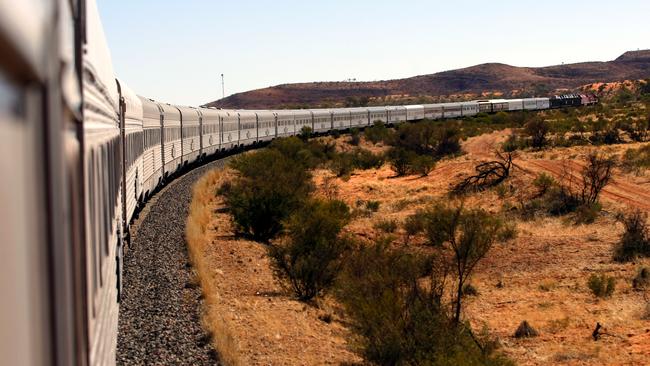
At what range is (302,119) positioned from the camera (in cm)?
5994

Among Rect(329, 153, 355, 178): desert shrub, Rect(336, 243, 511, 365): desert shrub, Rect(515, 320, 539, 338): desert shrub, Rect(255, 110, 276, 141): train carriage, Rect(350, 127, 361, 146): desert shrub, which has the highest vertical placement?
Rect(255, 110, 276, 141): train carriage

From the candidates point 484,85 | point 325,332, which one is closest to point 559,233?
point 325,332

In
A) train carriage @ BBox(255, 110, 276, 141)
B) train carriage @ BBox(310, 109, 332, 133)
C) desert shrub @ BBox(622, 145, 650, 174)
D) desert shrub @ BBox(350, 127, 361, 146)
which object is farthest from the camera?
train carriage @ BBox(310, 109, 332, 133)

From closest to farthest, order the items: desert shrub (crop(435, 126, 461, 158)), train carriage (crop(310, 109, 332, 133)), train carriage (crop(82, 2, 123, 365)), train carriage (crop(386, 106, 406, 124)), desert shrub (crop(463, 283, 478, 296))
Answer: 1. train carriage (crop(82, 2, 123, 365))
2. desert shrub (crop(463, 283, 478, 296))
3. desert shrub (crop(435, 126, 461, 158))
4. train carriage (crop(310, 109, 332, 133))
5. train carriage (crop(386, 106, 406, 124))

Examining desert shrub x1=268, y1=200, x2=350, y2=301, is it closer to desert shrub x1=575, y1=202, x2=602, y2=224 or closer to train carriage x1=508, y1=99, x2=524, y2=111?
desert shrub x1=575, y1=202, x2=602, y2=224

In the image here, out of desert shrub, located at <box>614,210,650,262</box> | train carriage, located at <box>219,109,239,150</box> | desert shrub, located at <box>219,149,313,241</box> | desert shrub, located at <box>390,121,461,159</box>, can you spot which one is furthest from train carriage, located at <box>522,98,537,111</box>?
desert shrub, located at <box>614,210,650,262</box>

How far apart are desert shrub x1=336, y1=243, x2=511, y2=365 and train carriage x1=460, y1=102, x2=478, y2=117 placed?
3040 inches

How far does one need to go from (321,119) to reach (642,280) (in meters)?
48.1

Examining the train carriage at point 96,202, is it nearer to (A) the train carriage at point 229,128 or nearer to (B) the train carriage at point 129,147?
(B) the train carriage at point 129,147

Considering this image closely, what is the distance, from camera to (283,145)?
4406 cm

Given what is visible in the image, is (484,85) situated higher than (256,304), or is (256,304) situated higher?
(484,85)

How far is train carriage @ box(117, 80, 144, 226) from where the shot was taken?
11.2 m

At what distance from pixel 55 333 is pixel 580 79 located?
20694 cm

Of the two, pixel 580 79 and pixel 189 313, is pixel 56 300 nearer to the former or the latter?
pixel 189 313
